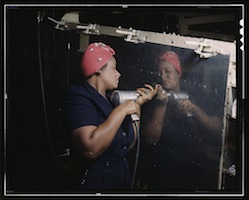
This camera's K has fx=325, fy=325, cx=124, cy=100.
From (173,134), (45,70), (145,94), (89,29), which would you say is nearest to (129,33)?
(89,29)

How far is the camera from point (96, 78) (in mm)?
1772

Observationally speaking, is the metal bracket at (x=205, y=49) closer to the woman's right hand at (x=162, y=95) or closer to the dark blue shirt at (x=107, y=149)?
the woman's right hand at (x=162, y=95)

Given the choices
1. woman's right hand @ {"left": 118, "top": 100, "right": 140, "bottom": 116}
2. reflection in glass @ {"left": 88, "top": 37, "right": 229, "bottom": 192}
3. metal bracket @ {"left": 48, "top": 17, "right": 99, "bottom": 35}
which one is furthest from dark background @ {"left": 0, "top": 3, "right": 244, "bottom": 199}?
woman's right hand @ {"left": 118, "top": 100, "right": 140, "bottom": 116}

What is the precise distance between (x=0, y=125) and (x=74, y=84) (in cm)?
46

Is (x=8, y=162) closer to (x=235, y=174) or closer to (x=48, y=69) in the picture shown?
(x=48, y=69)

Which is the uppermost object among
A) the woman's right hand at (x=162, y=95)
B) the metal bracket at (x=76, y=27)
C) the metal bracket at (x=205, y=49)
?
the metal bracket at (x=76, y=27)

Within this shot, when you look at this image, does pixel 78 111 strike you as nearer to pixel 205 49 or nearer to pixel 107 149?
pixel 107 149

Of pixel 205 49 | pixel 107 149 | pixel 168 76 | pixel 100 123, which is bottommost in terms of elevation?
pixel 107 149

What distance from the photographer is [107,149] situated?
1.75 metres

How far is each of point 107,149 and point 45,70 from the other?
0.54 meters

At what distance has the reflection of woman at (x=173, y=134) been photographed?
177cm

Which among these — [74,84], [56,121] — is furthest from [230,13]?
[56,121]

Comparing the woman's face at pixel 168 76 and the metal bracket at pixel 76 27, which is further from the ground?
the metal bracket at pixel 76 27

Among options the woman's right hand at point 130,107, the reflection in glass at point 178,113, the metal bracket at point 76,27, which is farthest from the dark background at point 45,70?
the woman's right hand at point 130,107
